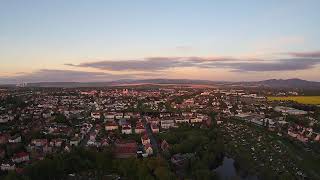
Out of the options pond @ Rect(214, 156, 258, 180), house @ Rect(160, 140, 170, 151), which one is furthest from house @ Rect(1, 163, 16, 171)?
pond @ Rect(214, 156, 258, 180)

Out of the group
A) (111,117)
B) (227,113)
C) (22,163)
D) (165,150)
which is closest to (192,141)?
(165,150)

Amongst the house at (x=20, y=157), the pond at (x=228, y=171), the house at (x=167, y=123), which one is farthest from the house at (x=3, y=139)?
the pond at (x=228, y=171)

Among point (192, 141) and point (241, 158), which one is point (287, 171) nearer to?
point (241, 158)

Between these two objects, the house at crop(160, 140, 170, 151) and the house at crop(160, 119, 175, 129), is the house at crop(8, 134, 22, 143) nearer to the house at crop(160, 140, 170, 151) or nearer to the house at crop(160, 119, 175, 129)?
the house at crop(160, 140, 170, 151)

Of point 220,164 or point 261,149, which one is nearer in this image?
point 220,164

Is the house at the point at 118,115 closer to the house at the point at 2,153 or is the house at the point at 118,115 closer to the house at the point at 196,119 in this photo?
the house at the point at 196,119
